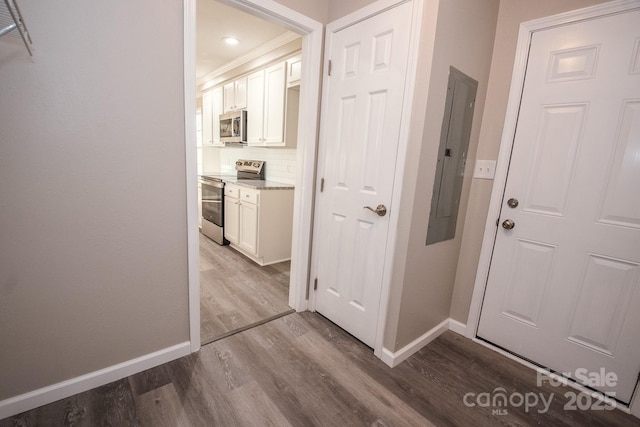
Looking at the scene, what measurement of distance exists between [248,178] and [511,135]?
3.12 metres

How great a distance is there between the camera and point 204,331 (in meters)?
1.94

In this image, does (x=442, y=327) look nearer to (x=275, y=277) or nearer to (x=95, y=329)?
(x=275, y=277)

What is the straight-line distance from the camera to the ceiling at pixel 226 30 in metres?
2.48

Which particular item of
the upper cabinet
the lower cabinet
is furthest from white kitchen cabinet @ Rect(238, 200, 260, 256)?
the upper cabinet

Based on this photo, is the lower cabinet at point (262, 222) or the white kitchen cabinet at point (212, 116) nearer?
the lower cabinet at point (262, 222)

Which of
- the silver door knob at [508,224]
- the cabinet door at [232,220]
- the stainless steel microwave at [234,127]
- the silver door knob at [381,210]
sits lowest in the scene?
the cabinet door at [232,220]

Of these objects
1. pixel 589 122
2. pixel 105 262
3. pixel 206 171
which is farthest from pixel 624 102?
pixel 206 171

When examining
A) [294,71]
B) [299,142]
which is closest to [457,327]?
[299,142]

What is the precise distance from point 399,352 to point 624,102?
70.7 inches

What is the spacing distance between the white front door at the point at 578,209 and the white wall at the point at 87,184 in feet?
6.63

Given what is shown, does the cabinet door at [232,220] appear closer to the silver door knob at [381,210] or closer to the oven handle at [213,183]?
the oven handle at [213,183]

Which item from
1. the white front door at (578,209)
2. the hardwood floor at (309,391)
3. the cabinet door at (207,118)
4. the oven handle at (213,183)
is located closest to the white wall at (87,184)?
the hardwood floor at (309,391)

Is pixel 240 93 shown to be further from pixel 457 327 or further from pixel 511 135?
pixel 457 327

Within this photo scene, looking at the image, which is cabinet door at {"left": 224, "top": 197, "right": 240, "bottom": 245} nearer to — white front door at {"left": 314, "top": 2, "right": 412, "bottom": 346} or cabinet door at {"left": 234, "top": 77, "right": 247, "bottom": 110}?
cabinet door at {"left": 234, "top": 77, "right": 247, "bottom": 110}
